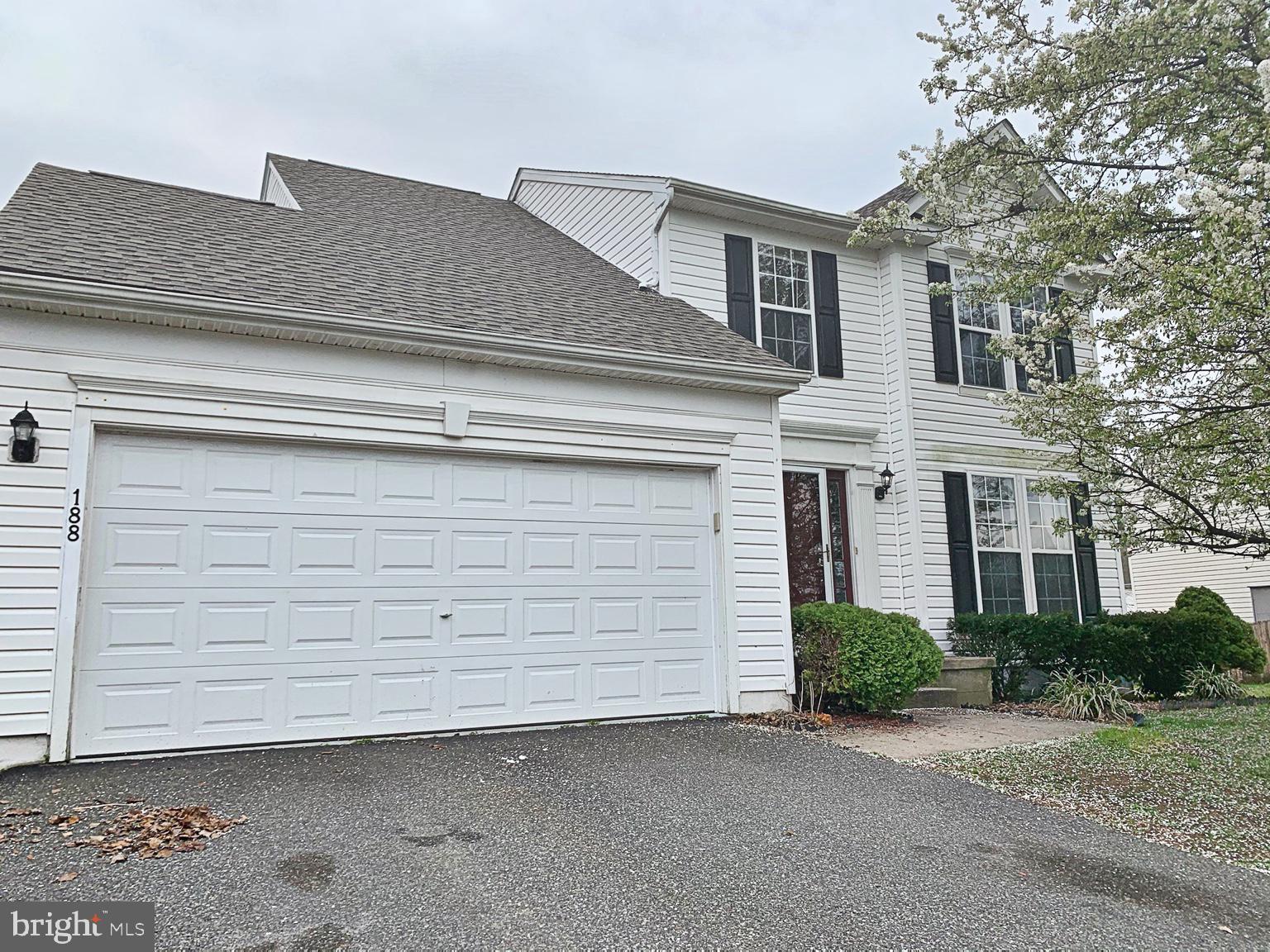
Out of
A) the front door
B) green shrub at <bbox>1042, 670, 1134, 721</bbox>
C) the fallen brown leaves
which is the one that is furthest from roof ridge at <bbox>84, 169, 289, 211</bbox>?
green shrub at <bbox>1042, 670, 1134, 721</bbox>

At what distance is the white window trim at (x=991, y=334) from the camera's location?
1112cm

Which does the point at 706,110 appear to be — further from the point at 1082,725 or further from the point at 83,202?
the point at 1082,725

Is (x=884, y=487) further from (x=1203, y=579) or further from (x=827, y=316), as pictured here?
(x=1203, y=579)

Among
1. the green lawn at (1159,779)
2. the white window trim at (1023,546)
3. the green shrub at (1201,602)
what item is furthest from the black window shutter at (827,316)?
the green shrub at (1201,602)

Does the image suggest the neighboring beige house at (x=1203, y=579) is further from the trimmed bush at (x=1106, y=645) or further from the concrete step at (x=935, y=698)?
the concrete step at (x=935, y=698)

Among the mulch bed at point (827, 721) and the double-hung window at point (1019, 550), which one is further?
the double-hung window at point (1019, 550)

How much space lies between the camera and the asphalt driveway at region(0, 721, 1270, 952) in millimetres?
3248

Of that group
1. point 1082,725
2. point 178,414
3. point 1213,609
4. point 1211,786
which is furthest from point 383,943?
point 1213,609

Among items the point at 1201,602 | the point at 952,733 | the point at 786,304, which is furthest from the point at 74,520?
A: the point at 1201,602

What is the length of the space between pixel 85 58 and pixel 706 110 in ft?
37.6

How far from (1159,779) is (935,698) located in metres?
3.50

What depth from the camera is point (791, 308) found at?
34.5 ft
